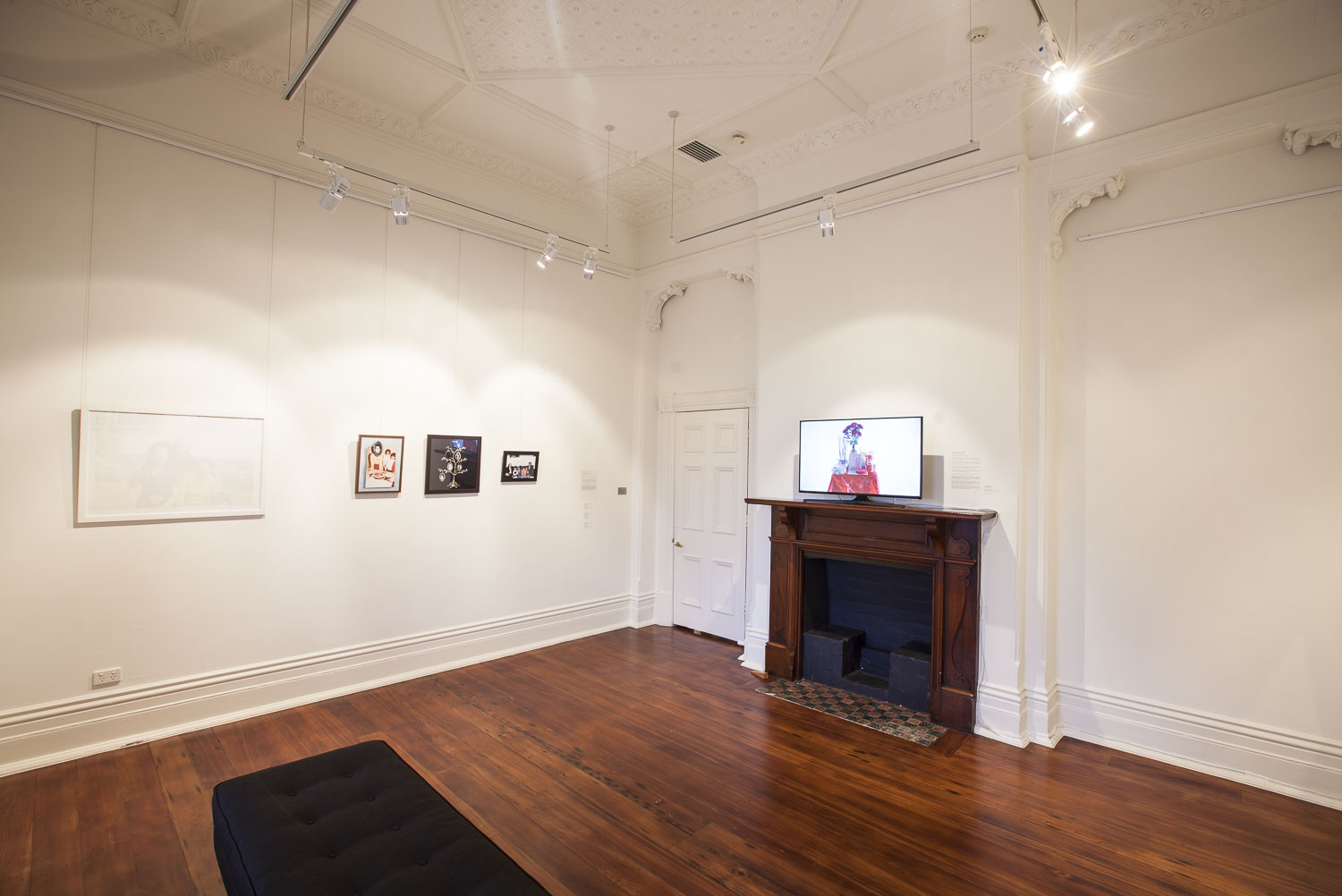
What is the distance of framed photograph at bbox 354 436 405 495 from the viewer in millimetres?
4398

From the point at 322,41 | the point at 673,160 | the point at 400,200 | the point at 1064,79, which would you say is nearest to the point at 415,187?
the point at 400,200

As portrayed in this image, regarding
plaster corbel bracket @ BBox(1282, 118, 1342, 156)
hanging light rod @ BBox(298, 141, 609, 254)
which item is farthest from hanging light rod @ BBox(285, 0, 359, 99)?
plaster corbel bracket @ BBox(1282, 118, 1342, 156)

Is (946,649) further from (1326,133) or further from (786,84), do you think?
(786,84)

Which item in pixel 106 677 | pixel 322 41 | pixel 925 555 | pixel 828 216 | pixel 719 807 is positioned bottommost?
pixel 719 807

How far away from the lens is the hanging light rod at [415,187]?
11.1 ft

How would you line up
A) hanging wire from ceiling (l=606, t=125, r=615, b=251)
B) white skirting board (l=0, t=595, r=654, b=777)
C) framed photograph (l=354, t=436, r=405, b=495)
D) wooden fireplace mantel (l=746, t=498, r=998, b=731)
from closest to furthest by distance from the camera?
white skirting board (l=0, t=595, r=654, b=777) → wooden fireplace mantel (l=746, t=498, r=998, b=731) → framed photograph (l=354, t=436, r=405, b=495) → hanging wire from ceiling (l=606, t=125, r=615, b=251)

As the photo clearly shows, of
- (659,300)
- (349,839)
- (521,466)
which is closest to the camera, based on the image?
(349,839)

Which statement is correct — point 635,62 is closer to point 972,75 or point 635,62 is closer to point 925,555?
point 972,75

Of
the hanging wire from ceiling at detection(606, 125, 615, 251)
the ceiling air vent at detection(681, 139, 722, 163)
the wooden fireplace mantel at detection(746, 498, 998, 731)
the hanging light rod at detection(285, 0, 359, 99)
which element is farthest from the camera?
the ceiling air vent at detection(681, 139, 722, 163)

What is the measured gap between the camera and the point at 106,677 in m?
3.41

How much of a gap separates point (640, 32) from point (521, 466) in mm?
3429

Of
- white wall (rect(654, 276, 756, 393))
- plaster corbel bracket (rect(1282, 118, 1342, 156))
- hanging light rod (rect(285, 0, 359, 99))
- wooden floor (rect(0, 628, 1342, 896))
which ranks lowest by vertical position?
wooden floor (rect(0, 628, 1342, 896))

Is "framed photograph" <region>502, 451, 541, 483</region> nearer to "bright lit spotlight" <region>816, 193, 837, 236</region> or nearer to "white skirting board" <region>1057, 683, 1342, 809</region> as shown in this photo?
"bright lit spotlight" <region>816, 193, 837, 236</region>

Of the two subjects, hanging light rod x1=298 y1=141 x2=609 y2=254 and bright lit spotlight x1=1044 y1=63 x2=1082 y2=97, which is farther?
hanging light rod x1=298 y1=141 x2=609 y2=254
